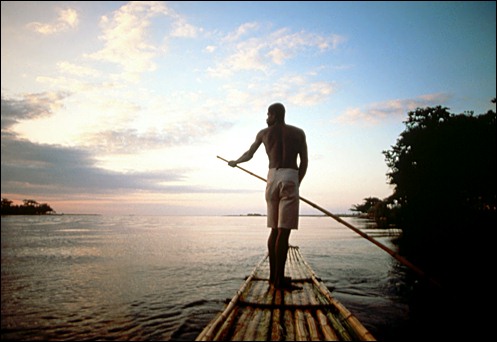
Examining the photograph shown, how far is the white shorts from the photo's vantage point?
18.6 ft

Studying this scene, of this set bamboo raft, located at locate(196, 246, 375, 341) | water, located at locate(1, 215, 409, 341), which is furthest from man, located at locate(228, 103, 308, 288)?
water, located at locate(1, 215, 409, 341)

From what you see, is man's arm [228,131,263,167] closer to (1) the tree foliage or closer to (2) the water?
(2) the water

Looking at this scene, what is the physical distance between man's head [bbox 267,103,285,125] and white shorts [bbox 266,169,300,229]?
3.55 feet

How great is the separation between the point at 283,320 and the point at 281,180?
2.46 m

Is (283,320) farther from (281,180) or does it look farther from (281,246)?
(281,180)

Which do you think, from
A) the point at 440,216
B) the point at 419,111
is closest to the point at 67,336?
the point at 440,216

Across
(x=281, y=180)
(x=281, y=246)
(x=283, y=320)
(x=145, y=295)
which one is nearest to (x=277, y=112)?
(x=281, y=180)

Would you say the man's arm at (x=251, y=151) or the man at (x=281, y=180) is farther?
the man's arm at (x=251, y=151)

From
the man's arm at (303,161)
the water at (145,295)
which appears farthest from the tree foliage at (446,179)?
the man's arm at (303,161)

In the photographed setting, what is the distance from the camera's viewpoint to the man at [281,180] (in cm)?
566

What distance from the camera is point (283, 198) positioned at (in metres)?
5.78

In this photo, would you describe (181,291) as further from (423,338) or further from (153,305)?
(423,338)

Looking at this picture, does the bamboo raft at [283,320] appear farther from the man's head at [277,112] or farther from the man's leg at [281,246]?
the man's head at [277,112]

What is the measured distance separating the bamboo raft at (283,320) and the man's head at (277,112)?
3453 mm
